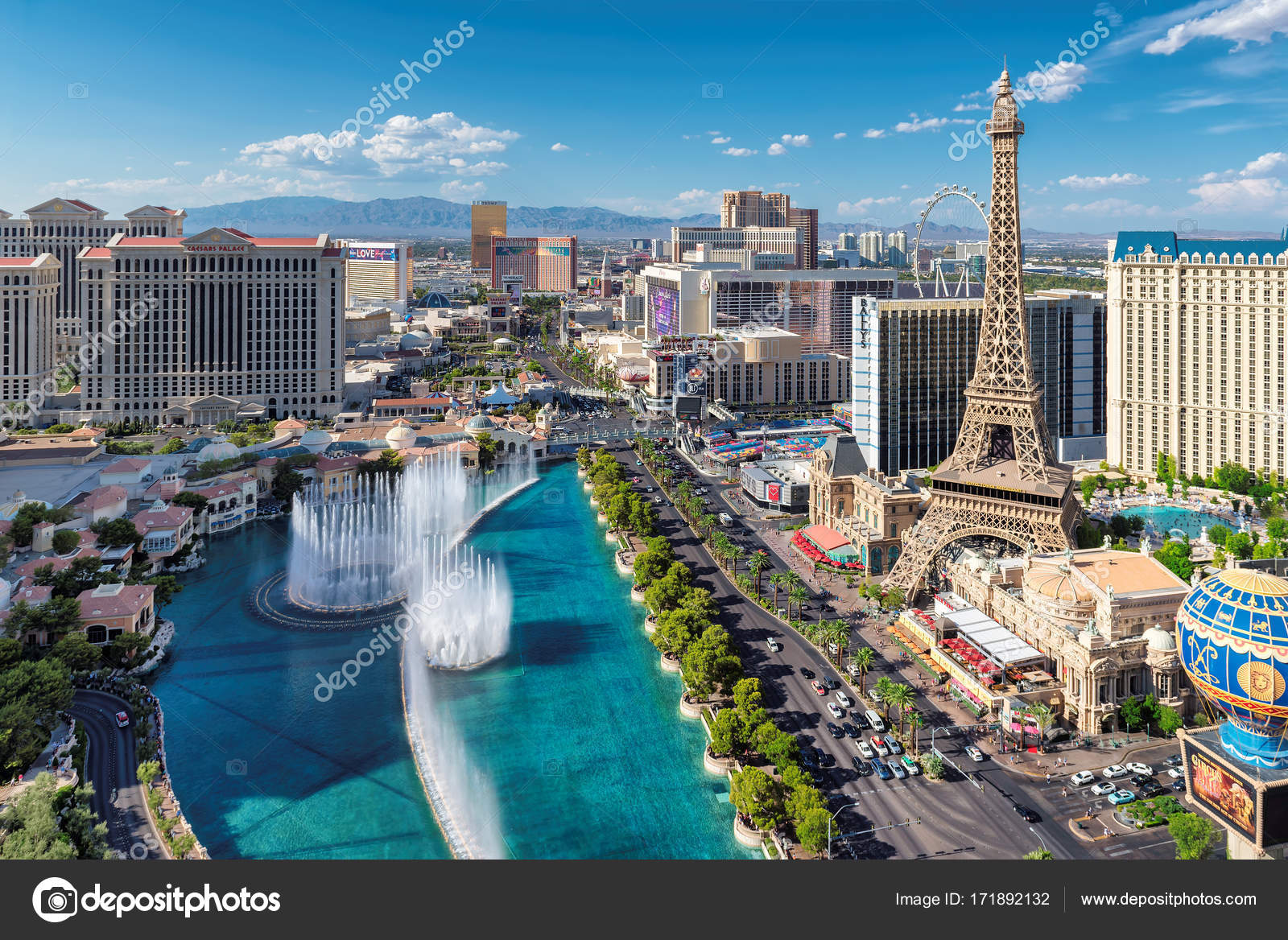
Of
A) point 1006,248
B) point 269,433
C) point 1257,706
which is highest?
point 1006,248

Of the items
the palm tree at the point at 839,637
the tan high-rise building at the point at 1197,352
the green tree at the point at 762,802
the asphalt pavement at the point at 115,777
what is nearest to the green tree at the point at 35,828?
the asphalt pavement at the point at 115,777

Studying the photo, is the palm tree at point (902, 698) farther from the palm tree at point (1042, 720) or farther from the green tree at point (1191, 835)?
the green tree at point (1191, 835)

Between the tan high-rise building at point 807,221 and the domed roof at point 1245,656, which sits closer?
the domed roof at point 1245,656

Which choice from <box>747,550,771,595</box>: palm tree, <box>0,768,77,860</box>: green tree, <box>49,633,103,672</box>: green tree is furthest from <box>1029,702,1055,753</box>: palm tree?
<box>49,633,103,672</box>: green tree

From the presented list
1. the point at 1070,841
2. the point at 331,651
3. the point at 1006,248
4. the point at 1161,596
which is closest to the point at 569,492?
the point at 331,651

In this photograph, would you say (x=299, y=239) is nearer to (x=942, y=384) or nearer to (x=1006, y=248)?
(x=942, y=384)

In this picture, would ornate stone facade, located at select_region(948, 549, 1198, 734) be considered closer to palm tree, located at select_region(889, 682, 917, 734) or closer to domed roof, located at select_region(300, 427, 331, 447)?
palm tree, located at select_region(889, 682, 917, 734)

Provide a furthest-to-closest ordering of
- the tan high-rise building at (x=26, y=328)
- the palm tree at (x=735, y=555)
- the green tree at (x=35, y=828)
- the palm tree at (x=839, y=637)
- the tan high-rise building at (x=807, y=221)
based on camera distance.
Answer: the tan high-rise building at (x=807, y=221)
the tan high-rise building at (x=26, y=328)
the palm tree at (x=735, y=555)
the palm tree at (x=839, y=637)
the green tree at (x=35, y=828)
